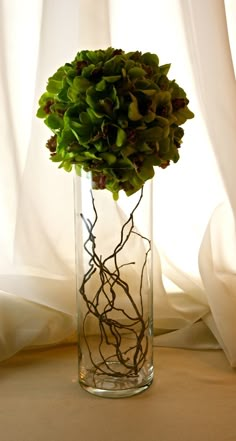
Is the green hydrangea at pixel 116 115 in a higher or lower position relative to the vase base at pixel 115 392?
higher

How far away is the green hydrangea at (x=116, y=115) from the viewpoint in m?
0.82

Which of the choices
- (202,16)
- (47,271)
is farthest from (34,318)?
(202,16)

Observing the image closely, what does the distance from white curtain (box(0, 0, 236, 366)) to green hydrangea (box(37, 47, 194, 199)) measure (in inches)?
7.8

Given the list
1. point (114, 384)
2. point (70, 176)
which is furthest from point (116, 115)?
point (114, 384)

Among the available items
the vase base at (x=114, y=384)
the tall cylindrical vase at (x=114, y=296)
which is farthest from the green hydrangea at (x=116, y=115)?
the vase base at (x=114, y=384)

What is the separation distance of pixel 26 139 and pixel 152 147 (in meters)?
0.30

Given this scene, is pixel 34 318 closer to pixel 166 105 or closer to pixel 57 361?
pixel 57 361

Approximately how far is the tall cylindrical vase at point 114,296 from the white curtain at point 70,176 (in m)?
0.12

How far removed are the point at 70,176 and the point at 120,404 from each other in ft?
1.29

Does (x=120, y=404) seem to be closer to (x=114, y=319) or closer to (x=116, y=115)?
(x=114, y=319)

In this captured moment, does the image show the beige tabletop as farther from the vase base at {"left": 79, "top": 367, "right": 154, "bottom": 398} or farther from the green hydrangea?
the green hydrangea

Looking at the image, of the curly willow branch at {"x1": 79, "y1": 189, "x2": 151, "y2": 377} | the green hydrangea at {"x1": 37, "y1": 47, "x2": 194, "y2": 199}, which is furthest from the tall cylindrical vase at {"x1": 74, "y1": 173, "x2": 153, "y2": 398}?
the green hydrangea at {"x1": 37, "y1": 47, "x2": 194, "y2": 199}

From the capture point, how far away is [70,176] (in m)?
1.08

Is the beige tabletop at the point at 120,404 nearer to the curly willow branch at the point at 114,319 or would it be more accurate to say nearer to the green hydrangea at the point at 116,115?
the curly willow branch at the point at 114,319
